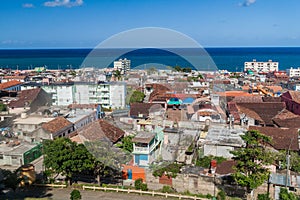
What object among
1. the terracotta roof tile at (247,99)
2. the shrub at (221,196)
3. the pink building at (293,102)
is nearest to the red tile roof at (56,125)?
the shrub at (221,196)

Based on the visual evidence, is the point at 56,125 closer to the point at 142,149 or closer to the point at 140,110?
the point at 140,110

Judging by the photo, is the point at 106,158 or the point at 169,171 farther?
the point at 169,171

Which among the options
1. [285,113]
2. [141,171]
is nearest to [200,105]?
[285,113]

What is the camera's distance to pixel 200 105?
14.8m

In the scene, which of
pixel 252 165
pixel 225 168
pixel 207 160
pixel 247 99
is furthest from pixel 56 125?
pixel 247 99

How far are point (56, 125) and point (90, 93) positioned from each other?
799 cm

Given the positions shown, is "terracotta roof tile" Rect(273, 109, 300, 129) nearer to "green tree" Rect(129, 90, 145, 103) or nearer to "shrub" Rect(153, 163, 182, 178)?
"shrub" Rect(153, 163, 182, 178)

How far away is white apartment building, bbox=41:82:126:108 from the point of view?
1969 centimetres

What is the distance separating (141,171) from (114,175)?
0.88 metres

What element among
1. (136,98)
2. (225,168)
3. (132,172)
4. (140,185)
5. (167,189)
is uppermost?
(136,98)

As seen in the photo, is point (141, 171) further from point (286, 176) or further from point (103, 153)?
point (286, 176)

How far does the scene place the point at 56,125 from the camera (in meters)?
12.1

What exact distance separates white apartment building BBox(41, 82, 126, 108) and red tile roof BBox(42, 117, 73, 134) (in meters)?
6.84

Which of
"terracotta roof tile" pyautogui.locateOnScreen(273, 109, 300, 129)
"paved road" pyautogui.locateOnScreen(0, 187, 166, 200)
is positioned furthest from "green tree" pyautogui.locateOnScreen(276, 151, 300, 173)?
"terracotta roof tile" pyautogui.locateOnScreen(273, 109, 300, 129)
